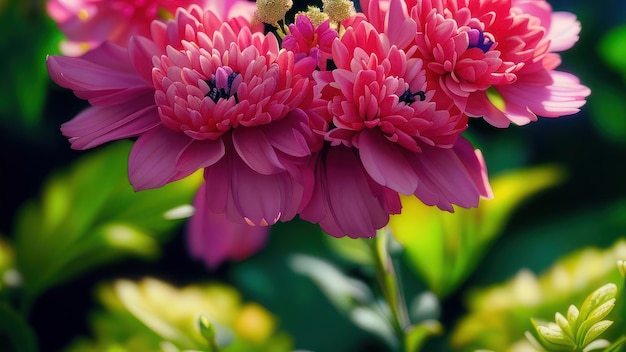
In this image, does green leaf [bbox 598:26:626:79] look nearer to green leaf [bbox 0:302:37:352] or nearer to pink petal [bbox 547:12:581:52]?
pink petal [bbox 547:12:581:52]

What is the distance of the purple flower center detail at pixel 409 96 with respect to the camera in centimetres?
A: 33

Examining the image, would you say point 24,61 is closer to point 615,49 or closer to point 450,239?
point 450,239

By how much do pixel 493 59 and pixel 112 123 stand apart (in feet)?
0.62

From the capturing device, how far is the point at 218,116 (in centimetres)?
32

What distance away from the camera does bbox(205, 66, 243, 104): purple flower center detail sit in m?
0.32

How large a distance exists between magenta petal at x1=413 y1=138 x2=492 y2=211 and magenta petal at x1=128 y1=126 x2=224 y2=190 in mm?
98

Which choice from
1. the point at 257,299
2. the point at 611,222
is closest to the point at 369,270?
the point at 257,299

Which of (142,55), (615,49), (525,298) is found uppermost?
(142,55)

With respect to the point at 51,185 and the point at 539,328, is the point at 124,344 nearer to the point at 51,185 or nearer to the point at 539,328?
the point at 51,185

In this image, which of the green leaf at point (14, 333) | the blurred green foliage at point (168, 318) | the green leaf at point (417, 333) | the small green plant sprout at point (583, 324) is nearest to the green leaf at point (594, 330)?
the small green plant sprout at point (583, 324)

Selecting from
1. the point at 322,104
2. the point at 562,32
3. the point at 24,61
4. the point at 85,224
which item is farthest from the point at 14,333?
the point at 562,32

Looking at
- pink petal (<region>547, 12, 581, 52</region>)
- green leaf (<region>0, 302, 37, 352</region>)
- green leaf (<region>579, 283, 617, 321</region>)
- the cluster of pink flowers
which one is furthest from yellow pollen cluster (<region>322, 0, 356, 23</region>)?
green leaf (<region>0, 302, 37, 352</region>)

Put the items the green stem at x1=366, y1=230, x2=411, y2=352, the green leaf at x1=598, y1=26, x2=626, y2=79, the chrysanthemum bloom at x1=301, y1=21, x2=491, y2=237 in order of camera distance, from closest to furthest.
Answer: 1. the chrysanthemum bloom at x1=301, y1=21, x2=491, y2=237
2. the green stem at x1=366, y1=230, x2=411, y2=352
3. the green leaf at x1=598, y1=26, x2=626, y2=79

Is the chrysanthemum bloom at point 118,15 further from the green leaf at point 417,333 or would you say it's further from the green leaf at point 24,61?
the green leaf at point 417,333
